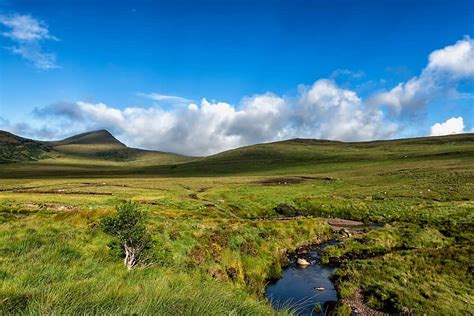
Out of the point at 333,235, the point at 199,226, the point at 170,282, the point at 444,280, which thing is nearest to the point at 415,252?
the point at 444,280

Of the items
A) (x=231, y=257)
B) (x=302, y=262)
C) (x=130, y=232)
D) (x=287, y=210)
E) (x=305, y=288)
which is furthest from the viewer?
(x=287, y=210)

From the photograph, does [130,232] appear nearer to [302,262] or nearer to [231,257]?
[231,257]

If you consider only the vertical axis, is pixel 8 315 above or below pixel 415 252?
above

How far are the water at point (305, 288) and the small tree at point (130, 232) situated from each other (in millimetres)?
8644

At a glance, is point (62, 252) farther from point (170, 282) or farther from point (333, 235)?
point (333, 235)

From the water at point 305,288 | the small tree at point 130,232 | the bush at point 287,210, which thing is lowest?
the water at point 305,288

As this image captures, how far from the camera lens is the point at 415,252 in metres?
32.8

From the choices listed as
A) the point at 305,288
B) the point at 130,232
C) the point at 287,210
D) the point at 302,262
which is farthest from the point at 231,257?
the point at 287,210

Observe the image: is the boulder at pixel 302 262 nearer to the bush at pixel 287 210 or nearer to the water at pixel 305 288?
the water at pixel 305 288

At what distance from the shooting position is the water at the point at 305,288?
76.8 feet

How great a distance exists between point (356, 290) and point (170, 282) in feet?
63.6

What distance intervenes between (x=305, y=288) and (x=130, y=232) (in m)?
14.6

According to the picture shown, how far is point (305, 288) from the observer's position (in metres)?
27.2

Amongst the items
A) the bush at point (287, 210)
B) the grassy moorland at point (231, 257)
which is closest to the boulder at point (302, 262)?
the grassy moorland at point (231, 257)
